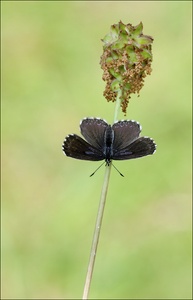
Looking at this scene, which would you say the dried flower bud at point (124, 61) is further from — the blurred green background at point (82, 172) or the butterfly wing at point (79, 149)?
the blurred green background at point (82, 172)

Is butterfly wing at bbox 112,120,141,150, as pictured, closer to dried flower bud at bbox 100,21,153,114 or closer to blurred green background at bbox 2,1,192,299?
dried flower bud at bbox 100,21,153,114

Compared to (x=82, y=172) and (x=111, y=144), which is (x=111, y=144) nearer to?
(x=111, y=144)

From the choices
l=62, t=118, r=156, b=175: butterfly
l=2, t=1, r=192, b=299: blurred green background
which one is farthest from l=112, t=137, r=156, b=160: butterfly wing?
l=2, t=1, r=192, b=299: blurred green background

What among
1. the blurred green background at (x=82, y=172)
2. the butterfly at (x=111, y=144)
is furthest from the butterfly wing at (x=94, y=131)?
the blurred green background at (x=82, y=172)

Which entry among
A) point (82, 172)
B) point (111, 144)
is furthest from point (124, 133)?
point (82, 172)

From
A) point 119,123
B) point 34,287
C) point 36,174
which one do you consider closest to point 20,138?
point 36,174
